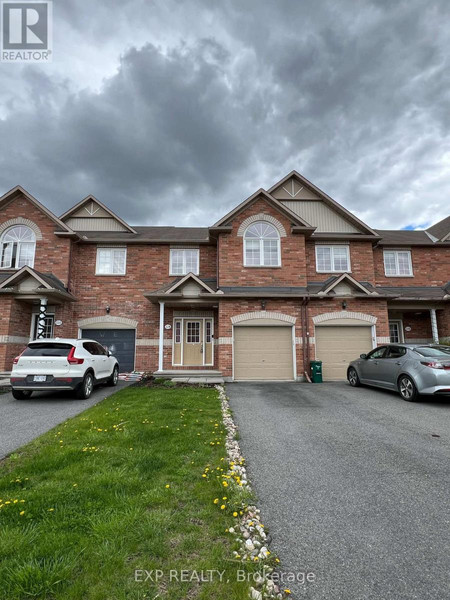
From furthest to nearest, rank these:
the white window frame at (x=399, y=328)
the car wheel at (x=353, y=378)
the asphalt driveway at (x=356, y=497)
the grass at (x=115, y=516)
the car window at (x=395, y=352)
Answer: the white window frame at (x=399, y=328) < the car wheel at (x=353, y=378) < the car window at (x=395, y=352) < the asphalt driveway at (x=356, y=497) < the grass at (x=115, y=516)

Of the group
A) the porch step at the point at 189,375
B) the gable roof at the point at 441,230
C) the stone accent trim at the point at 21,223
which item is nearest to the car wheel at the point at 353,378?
the porch step at the point at 189,375

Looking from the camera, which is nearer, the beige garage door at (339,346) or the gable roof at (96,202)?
the beige garage door at (339,346)

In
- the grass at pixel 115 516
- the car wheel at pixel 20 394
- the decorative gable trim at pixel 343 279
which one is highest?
the decorative gable trim at pixel 343 279

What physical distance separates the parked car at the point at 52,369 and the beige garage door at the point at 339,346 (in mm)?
9250

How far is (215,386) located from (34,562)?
30.7 feet

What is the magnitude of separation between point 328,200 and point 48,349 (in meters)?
14.3

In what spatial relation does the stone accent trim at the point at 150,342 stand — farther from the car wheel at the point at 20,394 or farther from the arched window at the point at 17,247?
the arched window at the point at 17,247

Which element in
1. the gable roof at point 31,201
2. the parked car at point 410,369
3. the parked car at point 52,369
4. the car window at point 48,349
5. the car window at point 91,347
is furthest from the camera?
the gable roof at point 31,201

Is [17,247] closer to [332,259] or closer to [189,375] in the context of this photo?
[189,375]

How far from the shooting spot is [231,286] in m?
13.9

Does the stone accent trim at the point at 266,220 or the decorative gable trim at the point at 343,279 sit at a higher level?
the stone accent trim at the point at 266,220

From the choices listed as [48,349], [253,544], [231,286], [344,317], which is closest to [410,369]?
[344,317]

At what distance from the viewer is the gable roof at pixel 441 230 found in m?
16.9

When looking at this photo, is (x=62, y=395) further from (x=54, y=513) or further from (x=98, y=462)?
(x=54, y=513)
